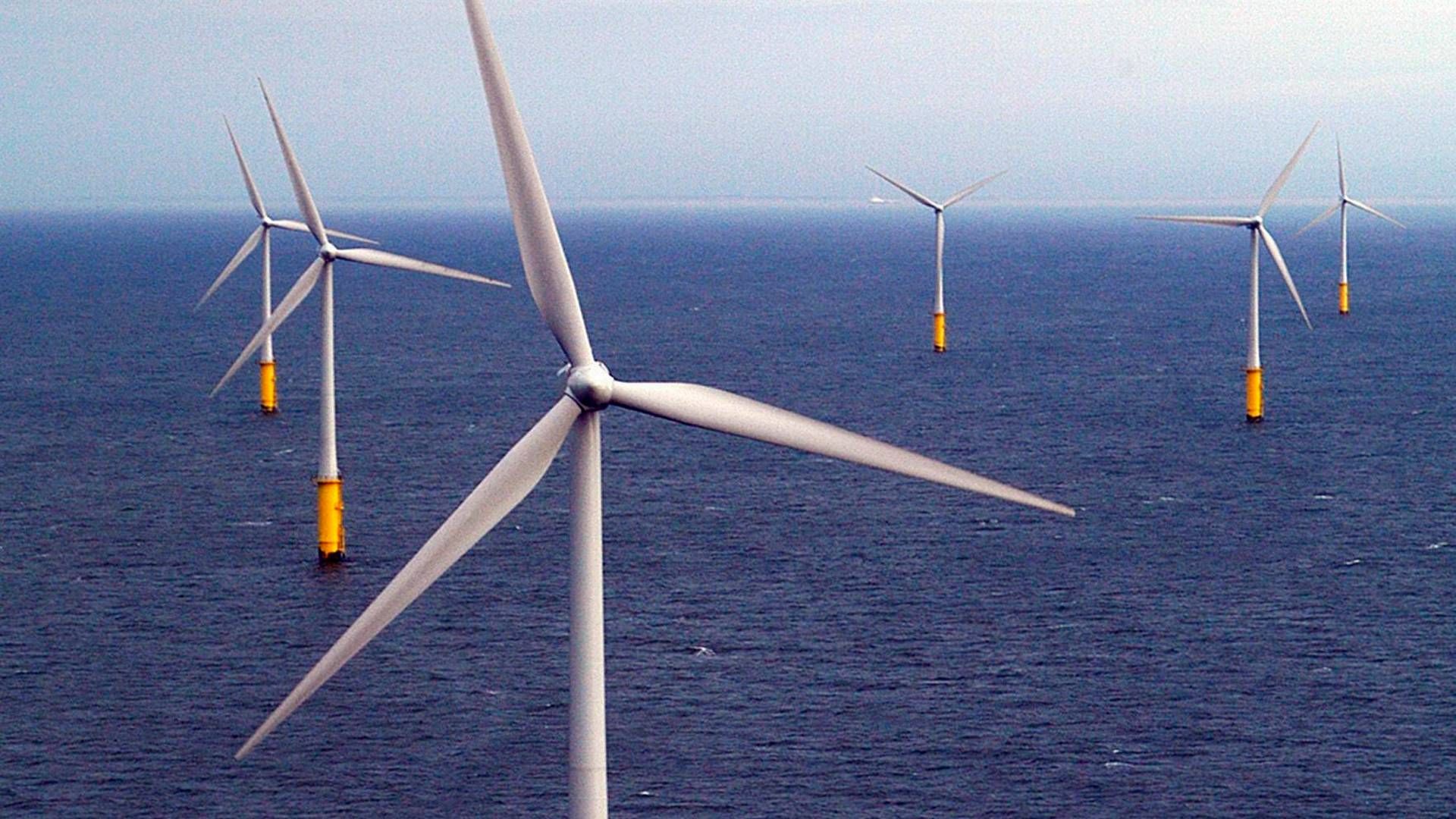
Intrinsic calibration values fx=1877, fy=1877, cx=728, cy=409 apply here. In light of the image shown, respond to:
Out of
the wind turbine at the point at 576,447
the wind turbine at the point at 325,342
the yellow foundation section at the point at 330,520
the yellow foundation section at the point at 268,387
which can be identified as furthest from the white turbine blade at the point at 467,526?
the yellow foundation section at the point at 268,387

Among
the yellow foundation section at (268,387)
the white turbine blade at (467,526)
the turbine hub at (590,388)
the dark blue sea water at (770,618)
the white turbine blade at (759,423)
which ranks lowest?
the dark blue sea water at (770,618)

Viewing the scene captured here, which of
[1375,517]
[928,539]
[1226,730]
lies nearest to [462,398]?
[928,539]

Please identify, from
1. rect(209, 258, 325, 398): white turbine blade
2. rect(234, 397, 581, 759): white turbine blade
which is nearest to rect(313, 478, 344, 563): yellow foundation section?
rect(209, 258, 325, 398): white turbine blade

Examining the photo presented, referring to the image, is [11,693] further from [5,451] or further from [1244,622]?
[5,451]

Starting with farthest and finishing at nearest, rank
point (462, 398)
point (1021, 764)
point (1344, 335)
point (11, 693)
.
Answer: point (1344, 335) → point (462, 398) → point (11, 693) → point (1021, 764)

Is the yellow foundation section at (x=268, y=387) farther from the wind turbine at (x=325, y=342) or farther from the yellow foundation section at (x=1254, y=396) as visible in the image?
the yellow foundation section at (x=1254, y=396)

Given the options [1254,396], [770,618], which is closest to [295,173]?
[770,618]
